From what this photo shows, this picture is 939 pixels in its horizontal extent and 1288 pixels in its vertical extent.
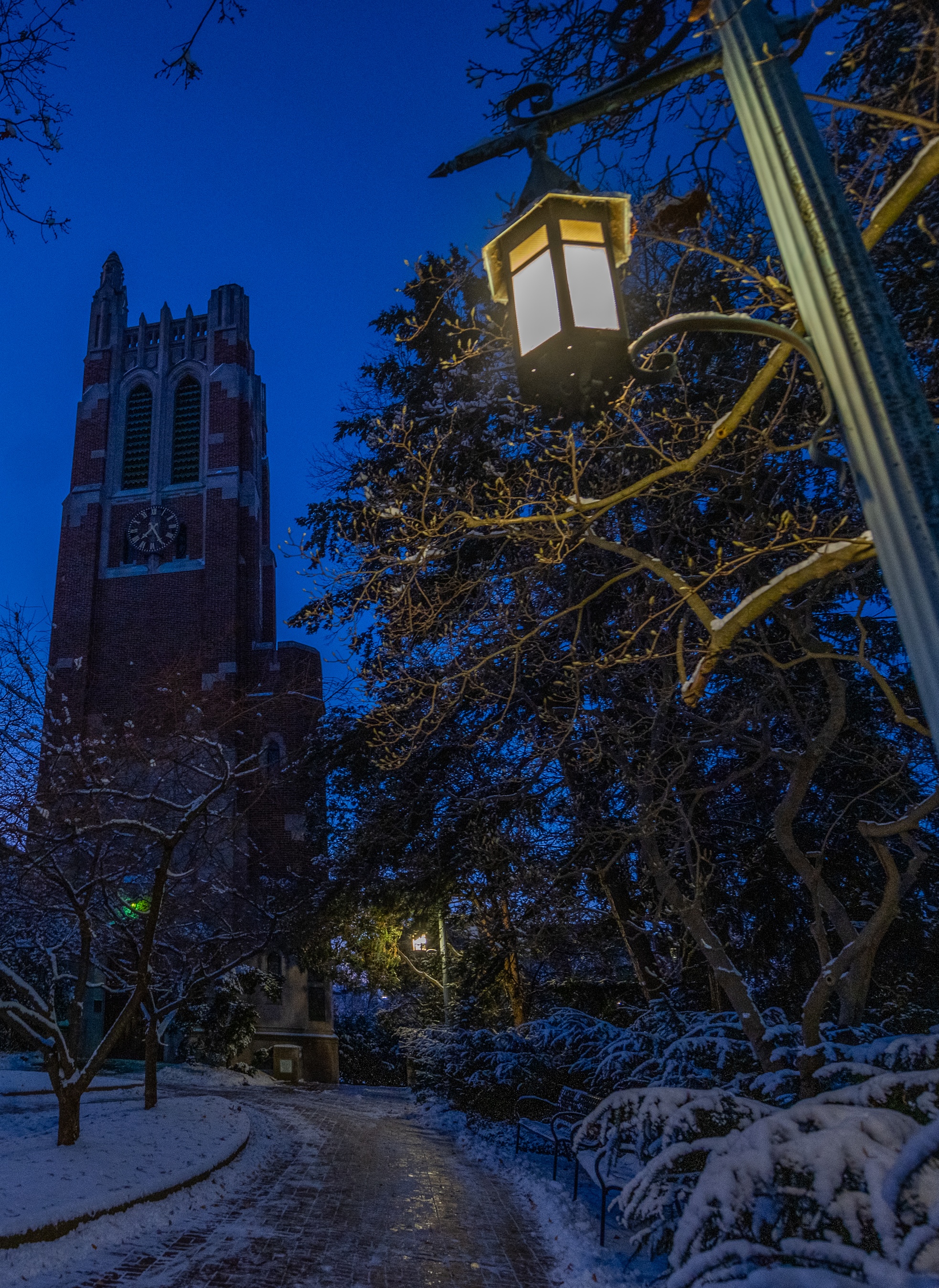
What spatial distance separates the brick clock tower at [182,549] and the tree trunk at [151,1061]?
11.3 metres

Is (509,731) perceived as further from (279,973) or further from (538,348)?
(279,973)

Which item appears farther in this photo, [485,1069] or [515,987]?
[515,987]

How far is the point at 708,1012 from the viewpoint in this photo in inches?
402

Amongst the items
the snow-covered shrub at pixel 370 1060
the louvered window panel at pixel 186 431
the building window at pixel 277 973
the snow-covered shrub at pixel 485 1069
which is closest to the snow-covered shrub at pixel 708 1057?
the snow-covered shrub at pixel 485 1069

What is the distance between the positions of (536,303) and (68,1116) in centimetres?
950

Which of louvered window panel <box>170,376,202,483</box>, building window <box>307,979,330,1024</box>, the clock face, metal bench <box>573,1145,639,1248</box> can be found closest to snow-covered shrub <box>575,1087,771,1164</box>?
metal bench <box>573,1145,639,1248</box>

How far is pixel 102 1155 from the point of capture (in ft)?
27.9

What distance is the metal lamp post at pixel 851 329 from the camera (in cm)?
209

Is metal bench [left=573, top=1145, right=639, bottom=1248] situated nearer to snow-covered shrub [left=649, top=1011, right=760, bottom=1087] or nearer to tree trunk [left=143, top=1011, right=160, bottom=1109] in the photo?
snow-covered shrub [left=649, top=1011, right=760, bottom=1087]

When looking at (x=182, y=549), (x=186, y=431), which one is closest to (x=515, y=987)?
(x=182, y=549)

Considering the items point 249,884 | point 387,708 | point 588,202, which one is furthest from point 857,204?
point 249,884

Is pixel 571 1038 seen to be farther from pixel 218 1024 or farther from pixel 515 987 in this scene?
pixel 218 1024

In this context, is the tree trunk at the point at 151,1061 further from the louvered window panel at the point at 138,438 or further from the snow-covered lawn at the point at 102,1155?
the louvered window panel at the point at 138,438

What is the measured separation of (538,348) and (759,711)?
585 cm
